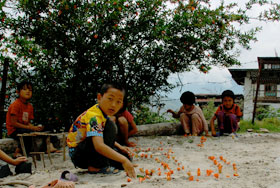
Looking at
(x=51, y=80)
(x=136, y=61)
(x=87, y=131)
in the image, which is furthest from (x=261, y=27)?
(x=87, y=131)

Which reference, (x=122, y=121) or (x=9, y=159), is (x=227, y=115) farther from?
(x=9, y=159)

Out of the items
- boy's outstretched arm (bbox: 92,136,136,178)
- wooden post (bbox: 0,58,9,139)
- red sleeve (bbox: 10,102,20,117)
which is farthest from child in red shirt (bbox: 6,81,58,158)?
boy's outstretched arm (bbox: 92,136,136,178)

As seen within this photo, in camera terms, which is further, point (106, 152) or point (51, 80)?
point (51, 80)

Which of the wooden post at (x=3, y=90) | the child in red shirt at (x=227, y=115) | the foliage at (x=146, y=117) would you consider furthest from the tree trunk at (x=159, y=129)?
the wooden post at (x=3, y=90)

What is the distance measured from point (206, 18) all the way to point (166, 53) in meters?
1.07

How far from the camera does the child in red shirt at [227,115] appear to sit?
20.8 feet

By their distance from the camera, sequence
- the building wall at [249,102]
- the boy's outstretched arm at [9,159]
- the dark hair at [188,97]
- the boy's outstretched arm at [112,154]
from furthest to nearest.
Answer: the building wall at [249,102], the dark hair at [188,97], the boy's outstretched arm at [9,159], the boy's outstretched arm at [112,154]

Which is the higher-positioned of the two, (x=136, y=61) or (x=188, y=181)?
(x=136, y=61)

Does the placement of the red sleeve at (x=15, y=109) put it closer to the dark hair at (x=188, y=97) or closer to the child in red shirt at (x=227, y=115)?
the dark hair at (x=188, y=97)

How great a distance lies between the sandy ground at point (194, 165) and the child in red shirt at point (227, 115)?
292mm

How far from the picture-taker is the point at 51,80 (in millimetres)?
5074

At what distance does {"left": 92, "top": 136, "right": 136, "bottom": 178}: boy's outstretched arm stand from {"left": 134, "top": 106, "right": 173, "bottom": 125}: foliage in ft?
13.1

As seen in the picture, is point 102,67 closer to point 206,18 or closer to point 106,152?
point 206,18

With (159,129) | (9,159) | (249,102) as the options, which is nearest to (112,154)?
(9,159)
